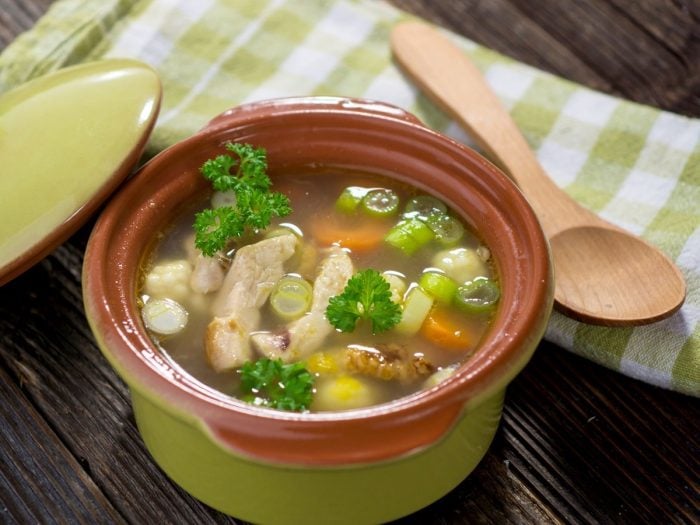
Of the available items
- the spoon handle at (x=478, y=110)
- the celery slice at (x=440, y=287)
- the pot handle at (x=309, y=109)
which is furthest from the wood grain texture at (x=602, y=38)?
the celery slice at (x=440, y=287)

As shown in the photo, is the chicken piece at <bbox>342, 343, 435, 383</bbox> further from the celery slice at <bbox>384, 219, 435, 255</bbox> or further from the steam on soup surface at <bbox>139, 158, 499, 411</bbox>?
the celery slice at <bbox>384, 219, 435, 255</bbox>

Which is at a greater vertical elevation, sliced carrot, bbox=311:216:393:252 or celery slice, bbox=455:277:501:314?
sliced carrot, bbox=311:216:393:252

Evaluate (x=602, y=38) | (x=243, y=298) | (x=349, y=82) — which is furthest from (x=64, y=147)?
(x=602, y=38)

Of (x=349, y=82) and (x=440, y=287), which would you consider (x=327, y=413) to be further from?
(x=349, y=82)

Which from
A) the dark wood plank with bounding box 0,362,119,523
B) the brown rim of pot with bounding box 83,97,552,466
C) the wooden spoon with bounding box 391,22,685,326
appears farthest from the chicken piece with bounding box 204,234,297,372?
the wooden spoon with bounding box 391,22,685,326

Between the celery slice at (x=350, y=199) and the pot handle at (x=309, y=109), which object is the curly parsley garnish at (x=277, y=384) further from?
the pot handle at (x=309, y=109)
